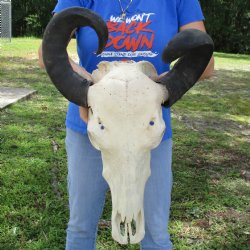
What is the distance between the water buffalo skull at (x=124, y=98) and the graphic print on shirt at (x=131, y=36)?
0.36 m

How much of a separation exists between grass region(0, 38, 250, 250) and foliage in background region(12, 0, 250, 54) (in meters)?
22.6

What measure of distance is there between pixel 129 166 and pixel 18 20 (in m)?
31.4

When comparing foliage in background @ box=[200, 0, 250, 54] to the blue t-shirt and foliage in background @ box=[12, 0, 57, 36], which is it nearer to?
foliage in background @ box=[12, 0, 57, 36]

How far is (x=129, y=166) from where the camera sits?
2053 millimetres

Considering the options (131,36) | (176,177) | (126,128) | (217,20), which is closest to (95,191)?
(126,128)

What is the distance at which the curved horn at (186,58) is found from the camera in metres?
2.02

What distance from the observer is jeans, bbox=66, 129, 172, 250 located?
2.65 m

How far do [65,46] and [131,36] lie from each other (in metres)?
0.53

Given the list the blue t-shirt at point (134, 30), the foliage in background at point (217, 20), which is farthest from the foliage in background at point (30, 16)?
the blue t-shirt at point (134, 30)

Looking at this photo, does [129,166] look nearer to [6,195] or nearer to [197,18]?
[197,18]

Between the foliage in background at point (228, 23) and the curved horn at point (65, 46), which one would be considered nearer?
the curved horn at point (65, 46)

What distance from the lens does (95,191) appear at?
2729 mm

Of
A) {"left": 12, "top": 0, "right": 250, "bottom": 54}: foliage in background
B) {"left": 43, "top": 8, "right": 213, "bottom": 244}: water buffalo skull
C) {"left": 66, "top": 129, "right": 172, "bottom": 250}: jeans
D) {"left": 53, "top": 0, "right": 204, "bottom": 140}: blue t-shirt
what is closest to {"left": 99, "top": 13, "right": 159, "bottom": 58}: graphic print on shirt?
{"left": 53, "top": 0, "right": 204, "bottom": 140}: blue t-shirt

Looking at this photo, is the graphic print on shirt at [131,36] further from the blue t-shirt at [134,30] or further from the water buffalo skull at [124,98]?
the water buffalo skull at [124,98]
